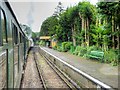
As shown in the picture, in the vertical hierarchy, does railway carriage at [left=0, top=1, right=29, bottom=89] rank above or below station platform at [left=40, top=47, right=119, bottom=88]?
above

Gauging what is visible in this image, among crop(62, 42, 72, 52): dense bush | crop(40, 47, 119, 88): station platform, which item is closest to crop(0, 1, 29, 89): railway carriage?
crop(40, 47, 119, 88): station platform

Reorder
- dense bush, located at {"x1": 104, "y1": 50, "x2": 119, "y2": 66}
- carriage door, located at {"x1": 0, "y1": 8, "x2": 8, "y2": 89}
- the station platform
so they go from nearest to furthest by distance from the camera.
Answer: carriage door, located at {"x1": 0, "y1": 8, "x2": 8, "y2": 89}
the station platform
dense bush, located at {"x1": 104, "y1": 50, "x2": 119, "y2": 66}

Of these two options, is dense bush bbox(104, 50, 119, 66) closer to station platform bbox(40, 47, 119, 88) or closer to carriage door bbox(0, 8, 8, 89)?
station platform bbox(40, 47, 119, 88)

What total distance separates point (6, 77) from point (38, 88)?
26.5 ft

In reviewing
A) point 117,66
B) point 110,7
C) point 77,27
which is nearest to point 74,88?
point 117,66

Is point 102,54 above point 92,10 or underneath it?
underneath

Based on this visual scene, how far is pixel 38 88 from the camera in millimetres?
12414

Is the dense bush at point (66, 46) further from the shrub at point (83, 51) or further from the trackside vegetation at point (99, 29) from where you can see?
the shrub at point (83, 51)

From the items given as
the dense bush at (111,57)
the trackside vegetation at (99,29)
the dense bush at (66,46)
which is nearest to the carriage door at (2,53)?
the trackside vegetation at (99,29)

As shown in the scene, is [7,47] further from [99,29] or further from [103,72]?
[99,29]

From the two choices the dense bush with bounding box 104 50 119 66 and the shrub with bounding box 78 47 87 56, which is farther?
the shrub with bounding box 78 47 87 56

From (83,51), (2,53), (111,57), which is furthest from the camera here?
(83,51)

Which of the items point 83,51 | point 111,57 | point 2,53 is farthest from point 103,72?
point 83,51

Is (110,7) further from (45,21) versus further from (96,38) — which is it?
(45,21)
